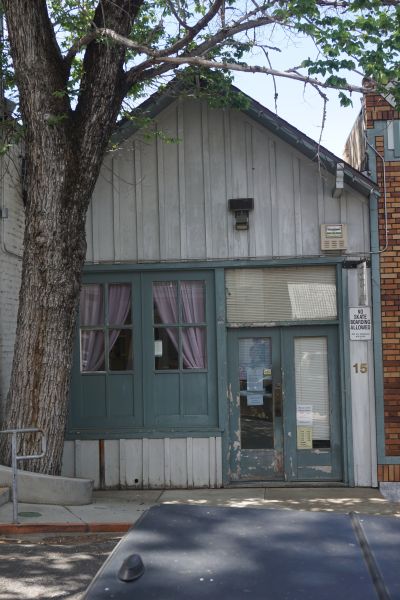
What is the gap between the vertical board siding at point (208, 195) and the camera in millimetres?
10984

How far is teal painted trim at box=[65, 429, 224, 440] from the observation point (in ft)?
35.7

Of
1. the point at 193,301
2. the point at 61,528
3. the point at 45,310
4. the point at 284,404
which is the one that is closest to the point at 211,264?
the point at 193,301

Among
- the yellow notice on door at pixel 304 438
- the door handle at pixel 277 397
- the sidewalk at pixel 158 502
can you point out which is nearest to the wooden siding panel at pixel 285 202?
the door handle at pixel 277 397

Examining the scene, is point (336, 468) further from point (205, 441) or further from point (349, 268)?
point (349, 268)

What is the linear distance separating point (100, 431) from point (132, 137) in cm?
405

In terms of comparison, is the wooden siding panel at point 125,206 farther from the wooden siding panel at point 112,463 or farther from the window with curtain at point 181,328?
the wooden siding panel at point 112,463

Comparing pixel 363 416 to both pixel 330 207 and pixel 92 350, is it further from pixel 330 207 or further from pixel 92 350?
pixel 92 350

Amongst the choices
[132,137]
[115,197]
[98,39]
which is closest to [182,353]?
[115,197]

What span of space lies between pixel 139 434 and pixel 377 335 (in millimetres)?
3414

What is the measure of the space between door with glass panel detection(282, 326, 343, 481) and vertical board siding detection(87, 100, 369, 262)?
1217mm

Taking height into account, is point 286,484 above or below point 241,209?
below

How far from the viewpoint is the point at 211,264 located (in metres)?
11.0

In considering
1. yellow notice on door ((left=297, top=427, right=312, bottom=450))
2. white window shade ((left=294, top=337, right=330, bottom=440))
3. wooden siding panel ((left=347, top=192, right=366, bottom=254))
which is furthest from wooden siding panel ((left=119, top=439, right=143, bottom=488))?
wooden siding panel ((left=347, top=192, right=366, bottom=254))

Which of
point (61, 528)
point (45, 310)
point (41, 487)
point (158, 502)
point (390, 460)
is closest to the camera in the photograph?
point (61, 528)
